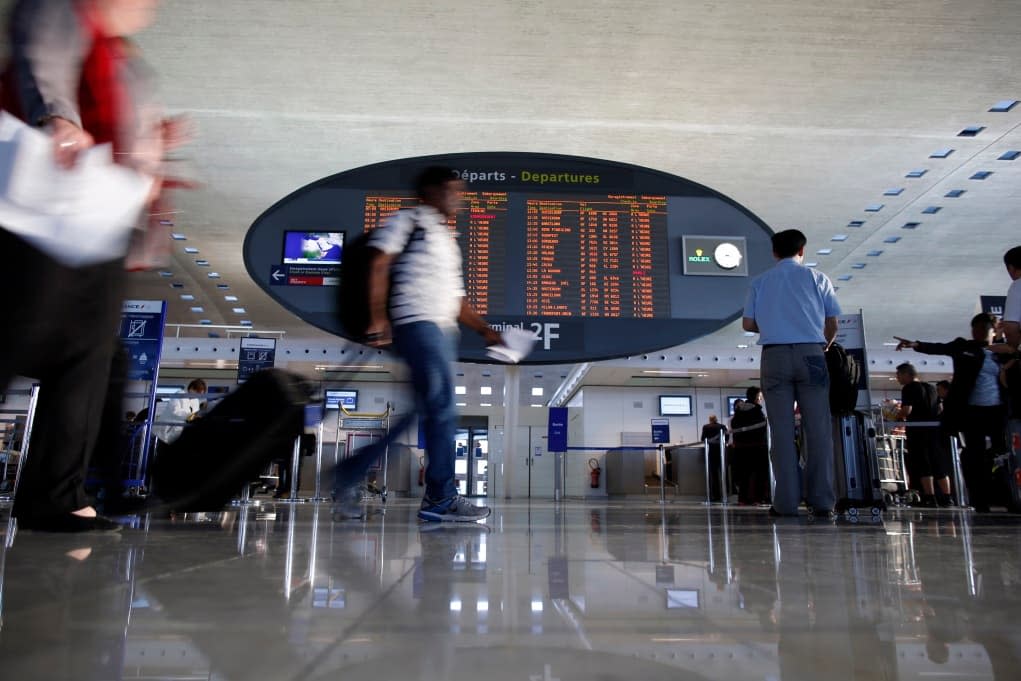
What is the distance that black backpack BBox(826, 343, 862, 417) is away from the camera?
11.6 feet

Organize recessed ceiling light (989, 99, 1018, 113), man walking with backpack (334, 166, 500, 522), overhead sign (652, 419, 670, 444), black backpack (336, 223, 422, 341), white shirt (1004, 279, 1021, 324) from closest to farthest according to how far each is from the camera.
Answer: black backpack (336, 223, 422, 341)
man walking with backpack (334, 166, 500, 522)
white shirt (1004, 279, 1021, 324)
recessed ceiling light (989, 99, 1018, 113)
overhead sign (652, 419, 670, 444)

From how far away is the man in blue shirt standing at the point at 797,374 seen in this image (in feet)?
10.8

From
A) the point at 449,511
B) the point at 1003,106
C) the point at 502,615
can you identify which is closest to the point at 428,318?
the point at 449,511

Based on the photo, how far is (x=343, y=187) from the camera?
5.51 meters

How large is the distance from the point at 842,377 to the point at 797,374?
0.33 m

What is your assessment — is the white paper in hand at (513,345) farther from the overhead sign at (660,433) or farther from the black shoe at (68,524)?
the overhead sign at (660,433)

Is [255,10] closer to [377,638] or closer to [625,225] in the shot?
[625,225]

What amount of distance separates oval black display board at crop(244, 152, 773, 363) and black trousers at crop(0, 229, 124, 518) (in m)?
3.45

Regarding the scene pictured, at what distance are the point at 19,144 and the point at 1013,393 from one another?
454cm

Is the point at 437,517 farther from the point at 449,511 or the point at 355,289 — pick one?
the point at 355,289

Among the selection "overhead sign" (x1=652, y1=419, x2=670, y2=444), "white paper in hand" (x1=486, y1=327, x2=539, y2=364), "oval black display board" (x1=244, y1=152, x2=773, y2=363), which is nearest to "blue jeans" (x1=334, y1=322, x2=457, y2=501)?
"white paper in hand" (x1=486, y1=327, x2=539, y2=364)

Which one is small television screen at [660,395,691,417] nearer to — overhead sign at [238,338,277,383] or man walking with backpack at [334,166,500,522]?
overhead sign at [238,338,277,383]

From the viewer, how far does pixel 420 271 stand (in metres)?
2.57

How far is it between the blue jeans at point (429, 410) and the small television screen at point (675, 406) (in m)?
16.5
